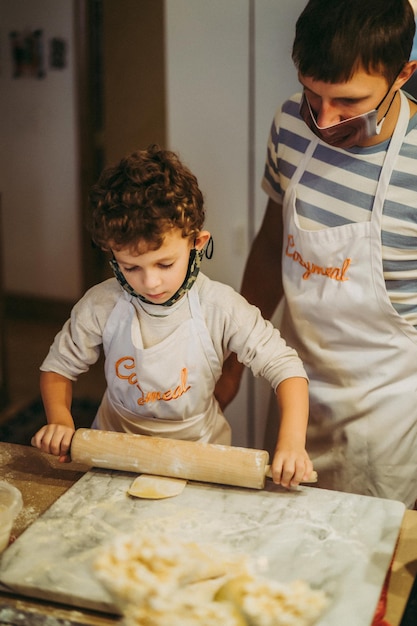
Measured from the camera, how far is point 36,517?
3.50ft

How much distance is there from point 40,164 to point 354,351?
127 inches

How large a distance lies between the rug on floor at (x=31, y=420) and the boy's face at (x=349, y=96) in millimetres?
2095

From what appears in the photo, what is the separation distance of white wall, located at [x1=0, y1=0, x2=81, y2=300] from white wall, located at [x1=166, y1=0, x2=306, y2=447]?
212 centimetres

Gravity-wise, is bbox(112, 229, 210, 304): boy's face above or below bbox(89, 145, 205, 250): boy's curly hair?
below

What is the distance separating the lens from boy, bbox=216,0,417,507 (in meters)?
1.14

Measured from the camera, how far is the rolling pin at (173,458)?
107 cm

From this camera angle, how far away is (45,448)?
1.17 m

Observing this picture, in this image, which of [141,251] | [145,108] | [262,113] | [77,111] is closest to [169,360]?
[141,251]

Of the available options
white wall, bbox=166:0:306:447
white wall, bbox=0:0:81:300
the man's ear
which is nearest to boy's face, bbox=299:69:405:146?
the man's ear

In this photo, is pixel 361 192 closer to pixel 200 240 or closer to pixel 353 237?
pixel 353 237

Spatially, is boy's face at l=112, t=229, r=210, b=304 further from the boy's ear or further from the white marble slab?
the white marble slab

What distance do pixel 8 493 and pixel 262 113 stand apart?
128 cm

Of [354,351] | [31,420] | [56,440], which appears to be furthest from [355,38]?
[31,420]

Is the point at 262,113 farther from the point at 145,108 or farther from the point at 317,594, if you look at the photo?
the point at 317,594
